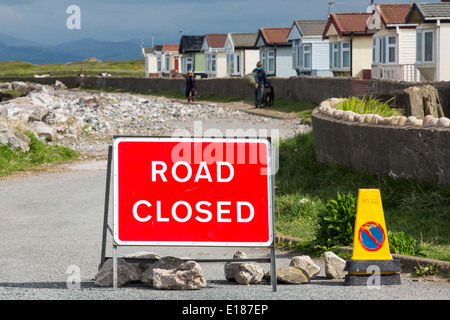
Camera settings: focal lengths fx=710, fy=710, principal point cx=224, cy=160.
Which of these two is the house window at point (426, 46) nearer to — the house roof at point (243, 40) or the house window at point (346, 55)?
the house window at point (346, 55)

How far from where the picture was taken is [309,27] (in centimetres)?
5747

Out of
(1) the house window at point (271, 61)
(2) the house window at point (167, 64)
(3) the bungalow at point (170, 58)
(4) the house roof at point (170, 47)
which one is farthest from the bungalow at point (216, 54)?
(4) the house roof at point (170, 47)

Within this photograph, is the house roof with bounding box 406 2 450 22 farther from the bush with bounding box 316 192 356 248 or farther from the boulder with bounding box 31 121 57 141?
the bush with bounding box 316 192 356 248

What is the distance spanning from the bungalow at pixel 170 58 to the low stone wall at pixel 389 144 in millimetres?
87525

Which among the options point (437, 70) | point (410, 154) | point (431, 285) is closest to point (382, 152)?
point (410, 154)

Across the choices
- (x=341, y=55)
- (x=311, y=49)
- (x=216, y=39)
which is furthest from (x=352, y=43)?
→ (x=216, y=39)

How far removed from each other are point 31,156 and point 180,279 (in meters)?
10.8

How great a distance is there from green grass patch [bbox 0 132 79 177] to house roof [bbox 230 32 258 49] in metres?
55.8

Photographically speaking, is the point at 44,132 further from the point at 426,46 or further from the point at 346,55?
the point at 346,55

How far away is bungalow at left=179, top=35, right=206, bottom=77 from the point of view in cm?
8594

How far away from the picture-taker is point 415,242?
7.14 metres
